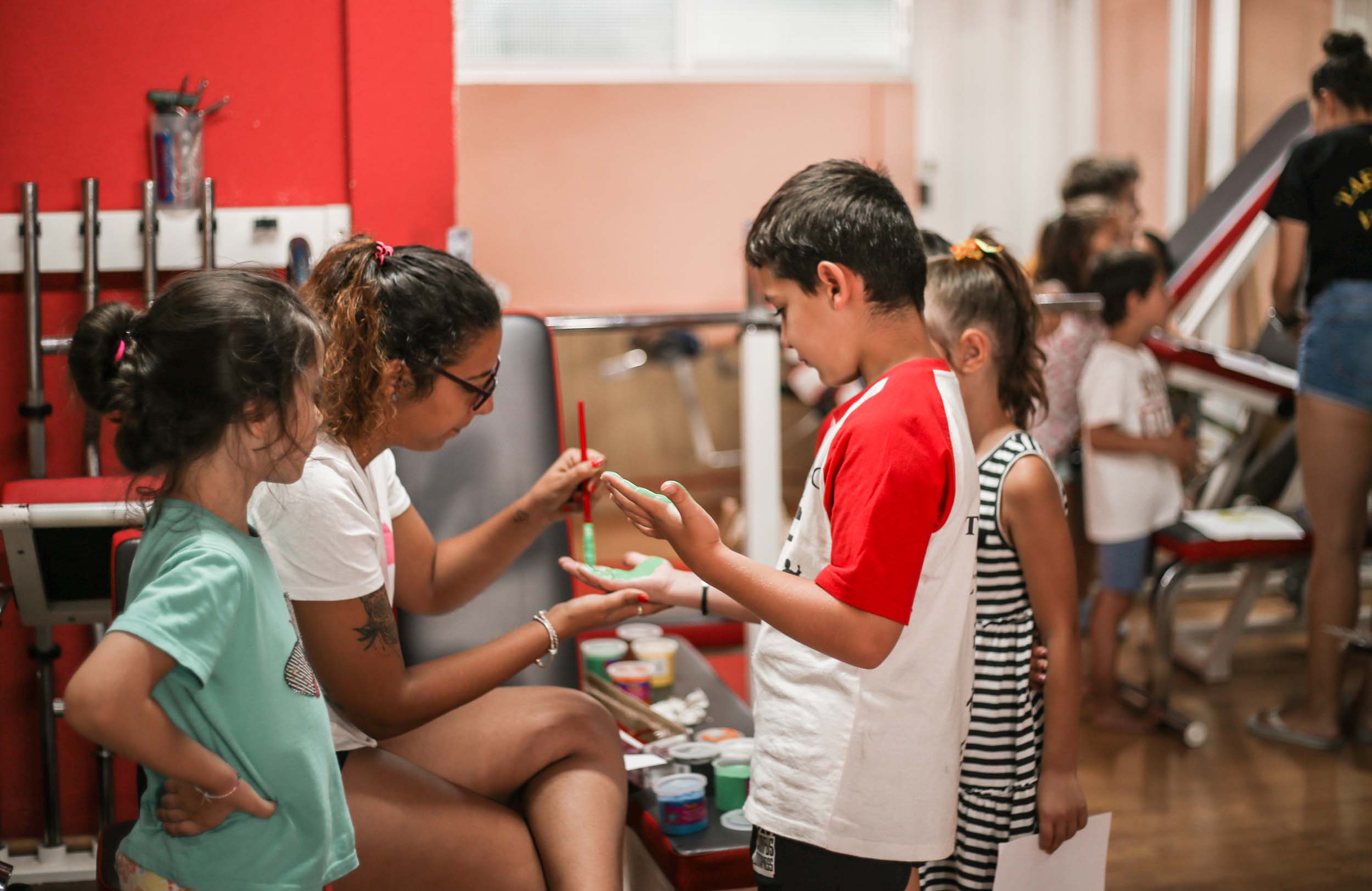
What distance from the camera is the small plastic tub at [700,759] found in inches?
71.5

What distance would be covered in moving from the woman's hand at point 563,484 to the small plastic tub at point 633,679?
447mm

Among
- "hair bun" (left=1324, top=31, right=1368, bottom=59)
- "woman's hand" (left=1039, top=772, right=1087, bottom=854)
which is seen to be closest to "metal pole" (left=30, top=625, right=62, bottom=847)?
"woman's hand" (left=1039, top=772, right=1087, bottom=854)

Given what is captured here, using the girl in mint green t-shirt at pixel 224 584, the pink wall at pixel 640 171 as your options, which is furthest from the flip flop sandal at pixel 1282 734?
the pink wall at pixel 640 171

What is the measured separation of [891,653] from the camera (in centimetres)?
130

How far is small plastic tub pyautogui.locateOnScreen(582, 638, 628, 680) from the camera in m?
2.25

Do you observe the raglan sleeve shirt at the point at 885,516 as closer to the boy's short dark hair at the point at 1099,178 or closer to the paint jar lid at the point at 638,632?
the paint jar lid at the point at 638,632

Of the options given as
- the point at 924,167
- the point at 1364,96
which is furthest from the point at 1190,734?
the point at 924,167

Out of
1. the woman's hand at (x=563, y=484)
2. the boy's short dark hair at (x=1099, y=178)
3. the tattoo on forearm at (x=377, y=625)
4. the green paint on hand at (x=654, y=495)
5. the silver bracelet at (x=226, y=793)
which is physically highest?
the boy's short dark hair at (x=1099, y=178)

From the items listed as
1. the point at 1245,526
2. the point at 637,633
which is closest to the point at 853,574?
A: the point at 637,633

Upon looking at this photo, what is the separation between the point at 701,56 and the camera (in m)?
5.86

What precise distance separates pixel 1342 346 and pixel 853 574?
2.10 m

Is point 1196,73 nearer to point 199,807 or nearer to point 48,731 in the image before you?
point 48,731

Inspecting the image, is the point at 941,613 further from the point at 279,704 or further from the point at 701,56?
the point at 701,56

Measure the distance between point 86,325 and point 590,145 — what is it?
174 inches
